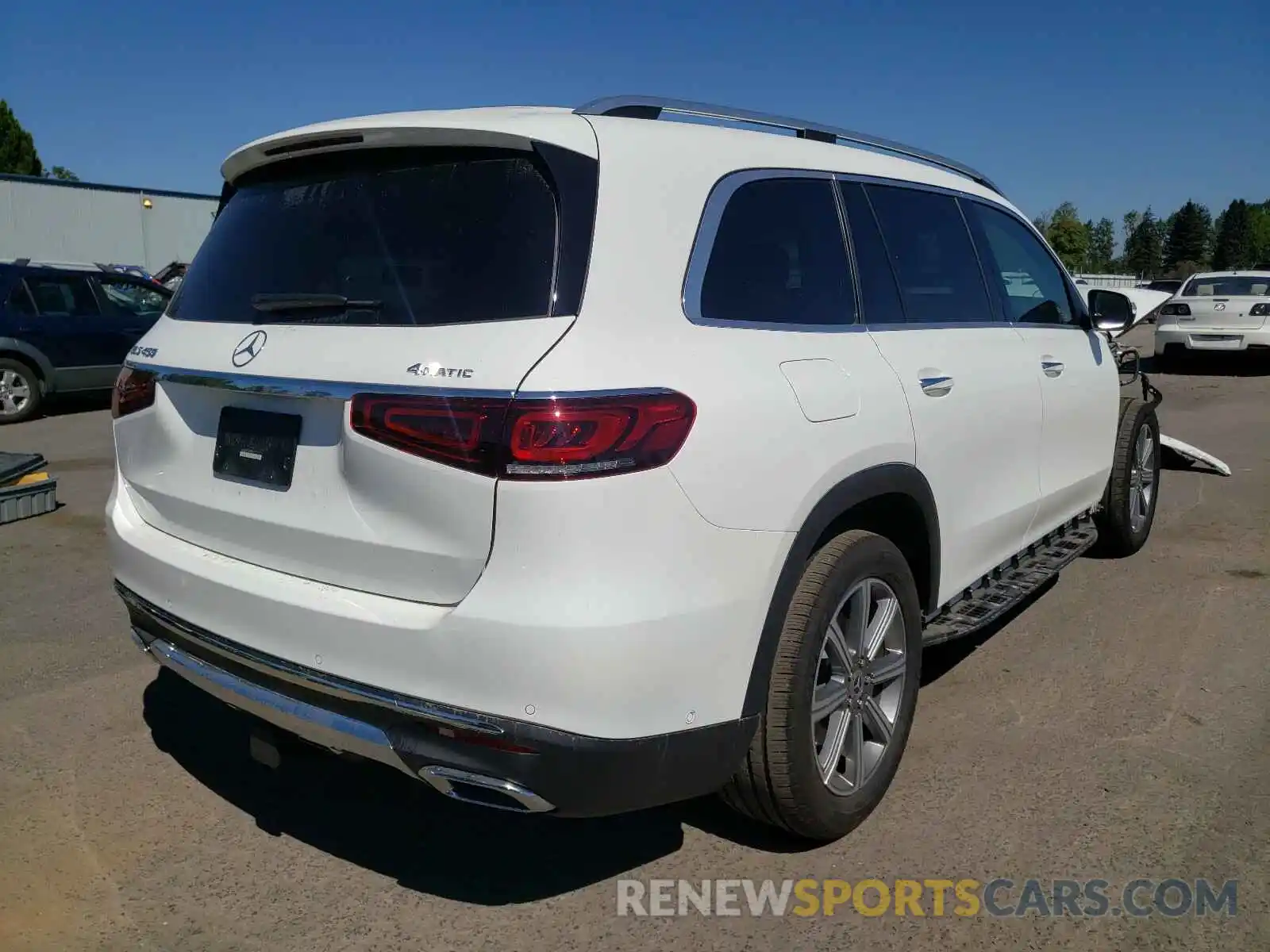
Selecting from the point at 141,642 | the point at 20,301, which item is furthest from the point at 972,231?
the point at 20,301

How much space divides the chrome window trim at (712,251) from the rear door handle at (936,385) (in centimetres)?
32

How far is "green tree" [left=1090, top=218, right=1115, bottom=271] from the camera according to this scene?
108688 millimetres

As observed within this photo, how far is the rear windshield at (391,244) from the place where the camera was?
236 centimetres

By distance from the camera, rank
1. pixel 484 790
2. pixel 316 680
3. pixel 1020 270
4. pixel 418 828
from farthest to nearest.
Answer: pixel 1020 270 < pixel 418 828 < pixel 316 680 < pixel 484 790

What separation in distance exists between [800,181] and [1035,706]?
85.4 inches

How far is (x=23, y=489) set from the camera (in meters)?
6.78

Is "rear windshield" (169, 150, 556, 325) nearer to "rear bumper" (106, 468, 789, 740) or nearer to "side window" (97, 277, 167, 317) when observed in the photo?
"rear bumper" (106, 468, 789, 740)

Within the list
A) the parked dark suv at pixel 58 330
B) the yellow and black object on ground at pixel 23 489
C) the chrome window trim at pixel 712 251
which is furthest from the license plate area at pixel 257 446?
the parked dark suv at pixel 58 330

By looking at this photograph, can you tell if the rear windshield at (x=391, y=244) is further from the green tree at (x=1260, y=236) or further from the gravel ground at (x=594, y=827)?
the green tree at (x=1260, y=236)

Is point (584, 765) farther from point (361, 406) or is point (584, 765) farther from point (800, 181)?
point (800, 181)

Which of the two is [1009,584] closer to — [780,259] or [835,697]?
[835,697]

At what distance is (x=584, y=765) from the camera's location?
223 centimetres

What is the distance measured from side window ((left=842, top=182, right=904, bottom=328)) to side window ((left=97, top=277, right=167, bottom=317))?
37.2ft

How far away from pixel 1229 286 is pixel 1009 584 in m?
16.0
